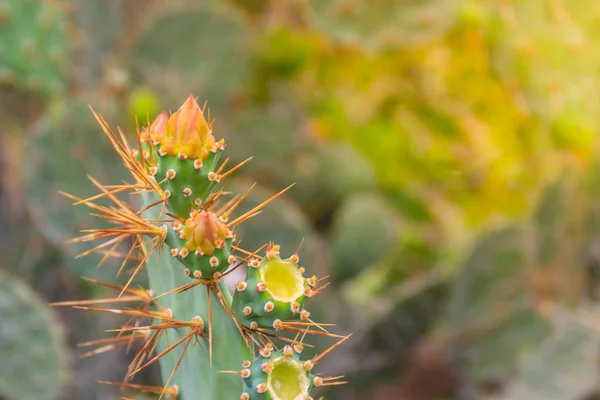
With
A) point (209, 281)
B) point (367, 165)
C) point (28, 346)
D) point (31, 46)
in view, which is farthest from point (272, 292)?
point (367, 165)

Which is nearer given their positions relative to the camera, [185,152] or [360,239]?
[185,152]

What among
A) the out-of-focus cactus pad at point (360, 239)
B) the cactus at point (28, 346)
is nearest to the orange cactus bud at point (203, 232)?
the cactus at point (28, 346)

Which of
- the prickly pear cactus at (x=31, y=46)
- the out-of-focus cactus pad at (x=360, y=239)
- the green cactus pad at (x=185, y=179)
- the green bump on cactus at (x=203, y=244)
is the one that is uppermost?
the prickly pear cactus at (x=31, y=46)

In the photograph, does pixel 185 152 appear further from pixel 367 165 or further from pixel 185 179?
pixel 367 165

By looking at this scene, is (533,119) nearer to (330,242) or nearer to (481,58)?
(481,58)

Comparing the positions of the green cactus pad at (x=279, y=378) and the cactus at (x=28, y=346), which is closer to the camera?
the green cactus pad at (x=279, y=378)

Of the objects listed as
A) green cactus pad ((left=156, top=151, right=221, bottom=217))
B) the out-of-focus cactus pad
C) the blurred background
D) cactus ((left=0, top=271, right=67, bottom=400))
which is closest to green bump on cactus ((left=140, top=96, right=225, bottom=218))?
green cactus pad ((left=156, top=151, right=221, bottom=217))

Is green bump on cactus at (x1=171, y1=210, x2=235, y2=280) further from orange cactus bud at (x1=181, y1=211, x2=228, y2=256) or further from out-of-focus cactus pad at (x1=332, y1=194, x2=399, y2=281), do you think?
out-of-focus cactus pad at (x1=332, y1=194, x2=399, y2=281)

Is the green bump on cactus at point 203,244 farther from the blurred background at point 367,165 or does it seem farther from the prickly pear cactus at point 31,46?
the prickly pear cactus at point 31,46

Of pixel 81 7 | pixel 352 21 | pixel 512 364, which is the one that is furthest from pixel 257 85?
pixel 512 364
